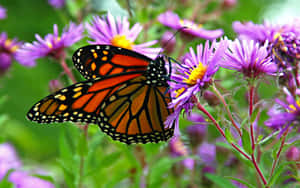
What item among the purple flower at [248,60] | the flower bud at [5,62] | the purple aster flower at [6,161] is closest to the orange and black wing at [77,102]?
the purple flower at [248,60]

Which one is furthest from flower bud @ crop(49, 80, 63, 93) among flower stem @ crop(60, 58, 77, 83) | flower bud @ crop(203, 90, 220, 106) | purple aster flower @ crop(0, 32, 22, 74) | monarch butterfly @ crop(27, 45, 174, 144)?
flower bud @ crop(203, 90, 220, 106)

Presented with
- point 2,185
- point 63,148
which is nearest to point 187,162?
point 63,148

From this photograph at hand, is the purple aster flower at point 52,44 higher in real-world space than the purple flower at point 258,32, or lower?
higher

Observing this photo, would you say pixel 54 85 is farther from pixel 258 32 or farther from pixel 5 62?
pixel 258 32

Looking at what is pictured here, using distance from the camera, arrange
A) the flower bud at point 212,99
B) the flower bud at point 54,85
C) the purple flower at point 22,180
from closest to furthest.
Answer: the flower bud at point 212,99
the flower bud at point 54,85
the purple flower at point 22,180

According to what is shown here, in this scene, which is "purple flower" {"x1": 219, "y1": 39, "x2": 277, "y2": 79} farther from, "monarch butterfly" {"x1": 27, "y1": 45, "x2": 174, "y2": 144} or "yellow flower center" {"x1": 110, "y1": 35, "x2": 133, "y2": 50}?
"yellow flower center" {"x1": 110, "y1": 35, "x2": 133, "y2": 50}


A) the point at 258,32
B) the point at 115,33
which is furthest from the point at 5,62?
the point at 258,32

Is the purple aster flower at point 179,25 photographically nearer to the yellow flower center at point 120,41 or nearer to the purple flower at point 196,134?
the yellow flower center at point 120,41
